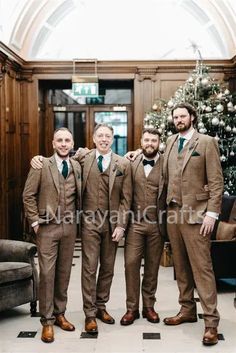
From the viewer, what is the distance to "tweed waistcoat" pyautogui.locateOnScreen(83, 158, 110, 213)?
12.8 feet

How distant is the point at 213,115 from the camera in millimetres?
6629

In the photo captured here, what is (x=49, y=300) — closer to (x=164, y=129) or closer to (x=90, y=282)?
(x=90, y=282)

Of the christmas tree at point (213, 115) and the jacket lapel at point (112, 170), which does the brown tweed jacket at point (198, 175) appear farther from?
the christmas tree at point (213, 115)

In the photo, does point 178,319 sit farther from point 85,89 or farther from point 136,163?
point 85,89

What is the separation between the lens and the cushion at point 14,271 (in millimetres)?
4184

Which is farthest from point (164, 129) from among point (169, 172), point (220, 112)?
point (169, 172)

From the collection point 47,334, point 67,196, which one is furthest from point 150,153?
point 47,334

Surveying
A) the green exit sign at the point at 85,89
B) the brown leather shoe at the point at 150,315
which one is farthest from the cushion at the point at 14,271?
the green exit sign at the point at 85,89

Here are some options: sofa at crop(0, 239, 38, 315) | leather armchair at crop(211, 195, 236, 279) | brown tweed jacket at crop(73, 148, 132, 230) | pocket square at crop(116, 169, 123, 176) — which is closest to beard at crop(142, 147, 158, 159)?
brown tweed jacket at crop(73, 148, 132, 230)

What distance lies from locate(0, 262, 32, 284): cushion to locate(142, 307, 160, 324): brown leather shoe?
3.59ft

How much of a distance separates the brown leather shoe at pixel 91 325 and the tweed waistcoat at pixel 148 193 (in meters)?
0.91

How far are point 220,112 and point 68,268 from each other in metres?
3.70

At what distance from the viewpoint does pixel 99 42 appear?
8211mm

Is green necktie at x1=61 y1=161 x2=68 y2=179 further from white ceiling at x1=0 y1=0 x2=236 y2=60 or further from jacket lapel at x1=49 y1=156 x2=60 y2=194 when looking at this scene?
white ceiling at x1=0 y1=0 x2=236 y2=60
